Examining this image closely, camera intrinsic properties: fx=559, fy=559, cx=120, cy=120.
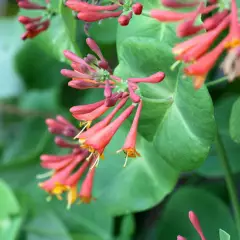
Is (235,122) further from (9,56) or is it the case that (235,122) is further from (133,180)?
(9,56)

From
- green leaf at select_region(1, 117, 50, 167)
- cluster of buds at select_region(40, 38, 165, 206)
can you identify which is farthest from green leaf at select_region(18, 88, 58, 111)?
cluster of buds at select_region(40, 38, 165, 206)

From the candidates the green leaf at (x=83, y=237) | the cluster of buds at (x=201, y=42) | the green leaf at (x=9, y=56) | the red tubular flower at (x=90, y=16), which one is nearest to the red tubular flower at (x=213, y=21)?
the cluster of buds at (x=201, y=42)

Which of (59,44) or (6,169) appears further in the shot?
(6,169)

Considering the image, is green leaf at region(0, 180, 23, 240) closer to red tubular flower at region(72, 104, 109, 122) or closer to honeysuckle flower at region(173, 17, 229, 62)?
red tubular flower at region(72, 104, 109, 122)

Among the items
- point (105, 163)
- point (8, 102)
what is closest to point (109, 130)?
point (105, 163)

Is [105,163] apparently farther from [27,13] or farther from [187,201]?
[27,13]

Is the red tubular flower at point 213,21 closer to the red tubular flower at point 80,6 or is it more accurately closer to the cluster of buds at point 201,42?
the cluster of buds at point 201,42
